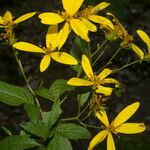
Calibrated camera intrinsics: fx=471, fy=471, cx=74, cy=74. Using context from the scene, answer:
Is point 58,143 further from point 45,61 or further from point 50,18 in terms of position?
point 50,18

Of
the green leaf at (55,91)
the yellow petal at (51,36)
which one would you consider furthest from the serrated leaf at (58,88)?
the yellow petal at (51,36)

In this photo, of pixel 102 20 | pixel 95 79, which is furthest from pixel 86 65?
pixel 102 20

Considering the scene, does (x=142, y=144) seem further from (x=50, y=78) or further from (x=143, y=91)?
(x=50, y=78)

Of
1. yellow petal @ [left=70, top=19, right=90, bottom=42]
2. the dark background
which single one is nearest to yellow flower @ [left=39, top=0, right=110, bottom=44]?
yellow petal @ [left=70, top=19, right=90, bottom=42]

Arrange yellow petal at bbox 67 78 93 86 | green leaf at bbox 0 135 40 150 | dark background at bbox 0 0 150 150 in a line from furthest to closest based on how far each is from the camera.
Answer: dark background at bbox 0 0 150 150 < green leaf at bbox 0 135 40 150 < yellow petal at bbox 67 78 93 86

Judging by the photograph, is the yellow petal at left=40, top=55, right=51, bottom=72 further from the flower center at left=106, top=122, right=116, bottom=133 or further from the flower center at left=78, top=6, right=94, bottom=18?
the flower center at left=106, top=122, right=116, bottom=133

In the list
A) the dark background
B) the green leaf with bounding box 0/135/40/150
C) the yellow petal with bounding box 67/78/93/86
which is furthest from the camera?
the dark background

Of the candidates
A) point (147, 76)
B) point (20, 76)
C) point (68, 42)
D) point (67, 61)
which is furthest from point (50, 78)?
point (67, 61)
